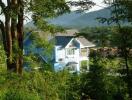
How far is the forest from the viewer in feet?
30.0

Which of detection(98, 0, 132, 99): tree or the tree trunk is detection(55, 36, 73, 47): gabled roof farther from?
detection(98, 0, 132, 99): tree

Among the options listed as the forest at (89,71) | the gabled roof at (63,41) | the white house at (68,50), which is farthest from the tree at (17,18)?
the gabled roof at (63,41)

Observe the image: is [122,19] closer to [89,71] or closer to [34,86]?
[89,71]

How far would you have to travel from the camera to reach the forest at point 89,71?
9.15 meters

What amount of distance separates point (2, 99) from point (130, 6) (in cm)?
368

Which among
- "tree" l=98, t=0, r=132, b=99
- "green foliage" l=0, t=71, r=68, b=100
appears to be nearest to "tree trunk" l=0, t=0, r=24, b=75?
"green foliage" l=0, t=71, r=68, b=100

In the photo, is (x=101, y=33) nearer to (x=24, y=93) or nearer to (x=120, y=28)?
(x=120, y=28)

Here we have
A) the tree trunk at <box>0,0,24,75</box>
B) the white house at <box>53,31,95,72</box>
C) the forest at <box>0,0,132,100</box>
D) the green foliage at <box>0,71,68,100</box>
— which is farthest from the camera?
the white house at <box>53,31,95,72</box>

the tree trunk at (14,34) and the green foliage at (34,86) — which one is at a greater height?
the tree trunk at (14,34)

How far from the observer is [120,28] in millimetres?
9914

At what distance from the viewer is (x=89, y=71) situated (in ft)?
37.2

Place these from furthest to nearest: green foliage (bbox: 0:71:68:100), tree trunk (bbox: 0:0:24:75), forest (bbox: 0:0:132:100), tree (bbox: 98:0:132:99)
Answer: tree trunk (bbox: 0:0:24:75) < tree (bbox: 98:0:132:99) < forest (bbox: 0:0:132:100) < green foliage (bbox: 0:71:68:100)

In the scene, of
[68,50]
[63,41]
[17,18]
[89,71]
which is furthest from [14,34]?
[68,50]

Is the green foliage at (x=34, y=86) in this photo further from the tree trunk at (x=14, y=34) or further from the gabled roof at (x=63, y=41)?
the gabled roof at (x=63, y=41)
